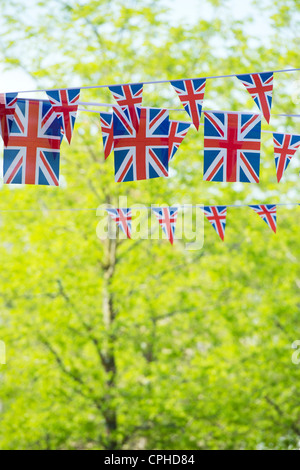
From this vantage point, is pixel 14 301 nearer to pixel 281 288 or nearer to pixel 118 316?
pixel 118 316

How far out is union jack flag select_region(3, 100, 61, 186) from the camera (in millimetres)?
4359

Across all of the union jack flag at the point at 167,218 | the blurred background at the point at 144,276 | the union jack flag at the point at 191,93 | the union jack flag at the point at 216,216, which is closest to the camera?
the union jack flag at the point at 191,93

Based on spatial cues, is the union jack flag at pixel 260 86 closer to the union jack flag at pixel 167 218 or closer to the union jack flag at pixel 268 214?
the union jack flag at pixel 268 214

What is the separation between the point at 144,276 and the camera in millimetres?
9523

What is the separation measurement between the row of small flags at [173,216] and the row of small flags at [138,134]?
0.98 meters

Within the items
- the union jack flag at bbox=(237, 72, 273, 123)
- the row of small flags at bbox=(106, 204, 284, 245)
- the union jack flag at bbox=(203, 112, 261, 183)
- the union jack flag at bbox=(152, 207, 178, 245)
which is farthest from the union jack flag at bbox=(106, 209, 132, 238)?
the union jack flag at bbox=(237, 72, 273, 123)

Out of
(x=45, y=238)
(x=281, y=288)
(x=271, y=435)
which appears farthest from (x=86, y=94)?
(x=271, y=435)

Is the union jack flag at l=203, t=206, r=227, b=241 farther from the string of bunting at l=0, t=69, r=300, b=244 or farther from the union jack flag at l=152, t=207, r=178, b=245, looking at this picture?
the string of bunting at l=0, t=69, r=300, b=244

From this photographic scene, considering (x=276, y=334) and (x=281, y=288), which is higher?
(x=281, y=288)

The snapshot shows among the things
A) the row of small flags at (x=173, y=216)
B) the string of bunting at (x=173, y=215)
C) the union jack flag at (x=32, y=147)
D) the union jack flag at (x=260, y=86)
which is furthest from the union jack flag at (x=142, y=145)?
the row of small flags at (x=173, y=216)

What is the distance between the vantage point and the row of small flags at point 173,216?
5.83m

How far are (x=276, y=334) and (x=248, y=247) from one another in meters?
1.68

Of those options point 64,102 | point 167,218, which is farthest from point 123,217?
point 64,102
